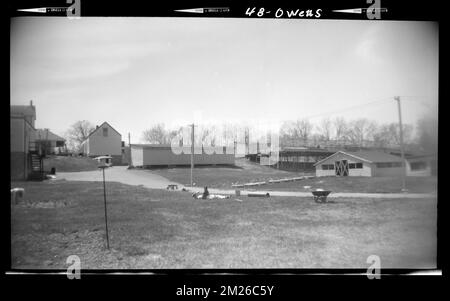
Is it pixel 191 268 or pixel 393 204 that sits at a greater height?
pixel 393 204

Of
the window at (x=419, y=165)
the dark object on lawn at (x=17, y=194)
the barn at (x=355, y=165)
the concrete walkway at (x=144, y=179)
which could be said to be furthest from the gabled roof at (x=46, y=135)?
the barn at (x=355, y=165)

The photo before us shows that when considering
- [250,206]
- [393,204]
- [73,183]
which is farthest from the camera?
[73,183]

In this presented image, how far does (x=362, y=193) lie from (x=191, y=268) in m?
8.02

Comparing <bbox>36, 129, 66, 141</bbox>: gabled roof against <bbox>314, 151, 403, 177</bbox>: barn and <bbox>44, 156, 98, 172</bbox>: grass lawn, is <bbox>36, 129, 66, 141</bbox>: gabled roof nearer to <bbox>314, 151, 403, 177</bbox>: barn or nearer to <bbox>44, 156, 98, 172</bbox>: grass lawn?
<bbox>44, 156, 98, 172</bbox>: grass lawn

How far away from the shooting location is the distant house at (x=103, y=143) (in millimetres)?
6720

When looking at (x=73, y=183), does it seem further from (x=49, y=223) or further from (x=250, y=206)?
(x=250, y=206)

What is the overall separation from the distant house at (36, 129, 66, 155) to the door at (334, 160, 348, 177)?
12.3 m

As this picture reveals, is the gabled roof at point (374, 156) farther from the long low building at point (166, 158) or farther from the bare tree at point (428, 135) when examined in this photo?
the long low building at point (166, 158)

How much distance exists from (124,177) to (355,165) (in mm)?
11680

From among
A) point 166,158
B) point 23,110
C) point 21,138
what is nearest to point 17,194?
point 21,138

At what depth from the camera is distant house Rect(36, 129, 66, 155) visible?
5.50 meters

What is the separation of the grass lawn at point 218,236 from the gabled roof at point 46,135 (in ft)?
3.97

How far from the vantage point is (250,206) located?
7078mm
